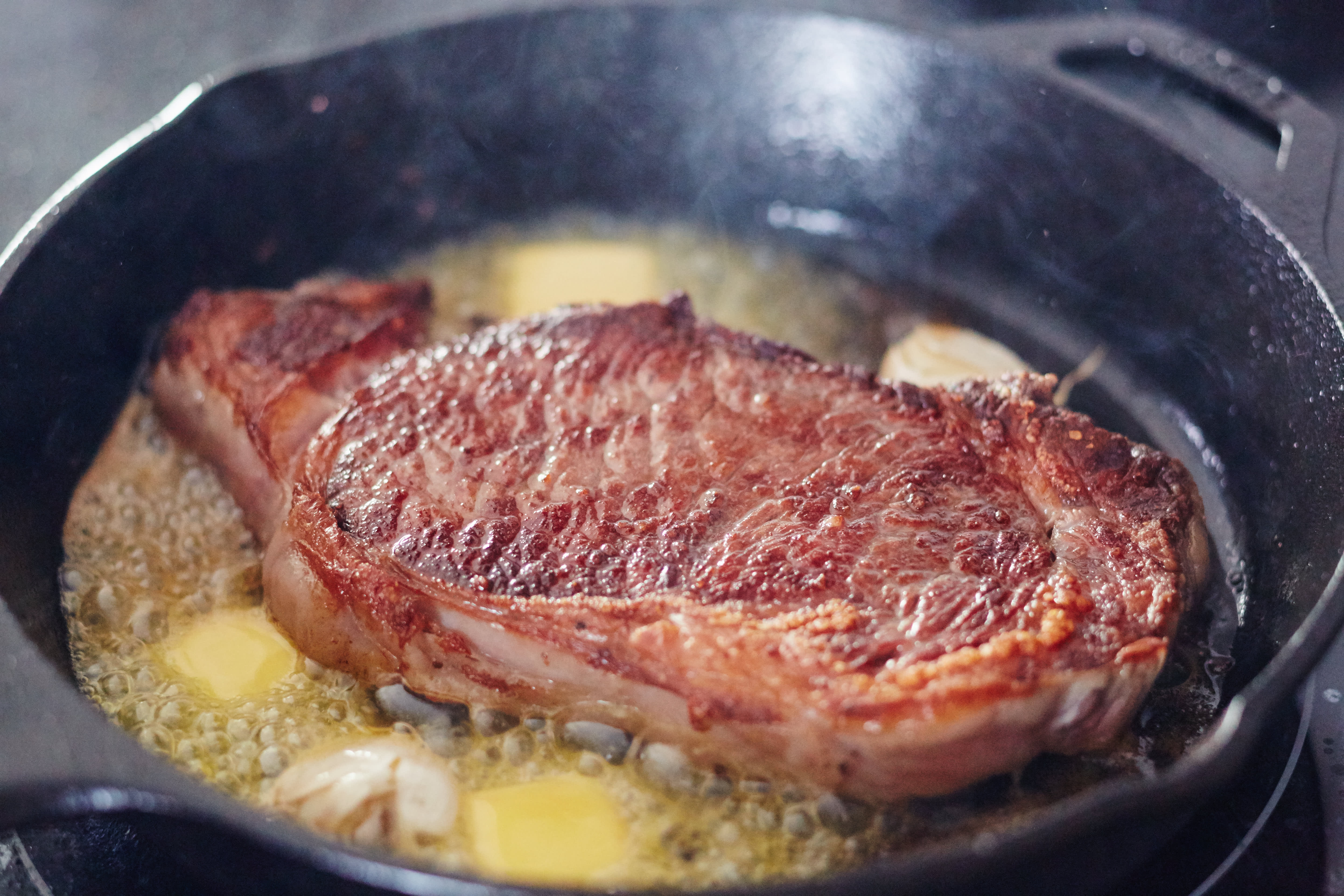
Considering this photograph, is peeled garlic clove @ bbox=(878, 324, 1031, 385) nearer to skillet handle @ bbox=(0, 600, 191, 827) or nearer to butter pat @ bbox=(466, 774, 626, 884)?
butter pat @ bbox=(466, 774, 626, 884)

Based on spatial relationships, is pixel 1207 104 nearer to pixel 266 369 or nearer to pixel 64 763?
pixel 266 369

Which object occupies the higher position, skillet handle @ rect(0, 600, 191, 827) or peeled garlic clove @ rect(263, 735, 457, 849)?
skillet handle @ rect(0, 600, 191, 827)

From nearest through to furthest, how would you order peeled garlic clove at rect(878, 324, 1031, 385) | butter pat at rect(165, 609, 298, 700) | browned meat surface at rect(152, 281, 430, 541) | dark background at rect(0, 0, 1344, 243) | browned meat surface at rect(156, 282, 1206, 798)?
browned meat surface at rect(156, 282, 1206, 798), butter pat at rect(165, 609, 298, 700), browned meat surface at rect(152, 281, 430, 541), peeled garlic clove at rect(878, 324, 1031, 385), dark background at rect(0, 0, 1344, 243)

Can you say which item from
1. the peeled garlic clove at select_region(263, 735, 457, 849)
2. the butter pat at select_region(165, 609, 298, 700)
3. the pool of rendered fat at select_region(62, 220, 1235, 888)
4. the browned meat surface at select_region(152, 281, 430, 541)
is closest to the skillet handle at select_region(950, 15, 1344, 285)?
the pool of rendered fat at select_region(62, 220, 1235, 888)

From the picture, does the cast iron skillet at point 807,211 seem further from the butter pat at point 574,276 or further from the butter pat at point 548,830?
the butter pat at point 548,830

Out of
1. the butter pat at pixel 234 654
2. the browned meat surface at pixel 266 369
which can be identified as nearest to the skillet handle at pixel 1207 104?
the browned meat surface at pixel 266 369

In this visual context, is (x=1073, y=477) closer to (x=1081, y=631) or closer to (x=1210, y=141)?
(x=1081, y=631)
